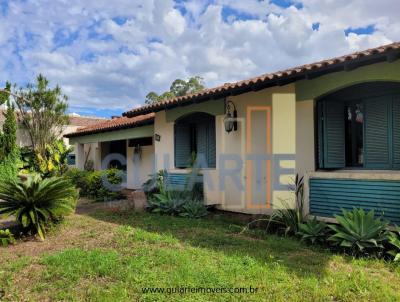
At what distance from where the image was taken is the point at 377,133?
7652mm

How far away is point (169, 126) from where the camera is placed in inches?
509

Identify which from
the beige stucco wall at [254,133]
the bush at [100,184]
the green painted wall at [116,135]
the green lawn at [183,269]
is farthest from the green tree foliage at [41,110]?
the green lawn at [183,269]

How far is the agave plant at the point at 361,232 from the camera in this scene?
6273 mm

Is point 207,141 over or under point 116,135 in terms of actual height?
under

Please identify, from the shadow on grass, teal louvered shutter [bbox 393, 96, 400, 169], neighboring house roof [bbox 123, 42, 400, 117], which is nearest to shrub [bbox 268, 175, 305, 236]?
the shadow on grass

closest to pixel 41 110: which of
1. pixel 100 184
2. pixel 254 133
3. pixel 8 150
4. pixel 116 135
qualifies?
pixel 8 150

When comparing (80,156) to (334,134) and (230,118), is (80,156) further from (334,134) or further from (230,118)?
(334,134)

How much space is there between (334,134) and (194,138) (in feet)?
18.6

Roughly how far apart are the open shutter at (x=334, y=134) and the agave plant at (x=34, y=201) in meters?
6.42

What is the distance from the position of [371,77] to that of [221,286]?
5175 mm

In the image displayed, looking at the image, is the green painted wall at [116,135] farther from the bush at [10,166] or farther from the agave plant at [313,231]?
the agave plant at [313,231]

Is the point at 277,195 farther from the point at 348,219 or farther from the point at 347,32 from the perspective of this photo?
the point at 347,32

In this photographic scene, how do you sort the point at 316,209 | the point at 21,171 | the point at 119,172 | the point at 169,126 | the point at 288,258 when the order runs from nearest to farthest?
the point at 288,258
the point at 316,209
the point at 169,126
the point at 119,172
the point at 21,171

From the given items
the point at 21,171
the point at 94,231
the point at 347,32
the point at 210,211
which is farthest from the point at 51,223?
the point at 21,171
